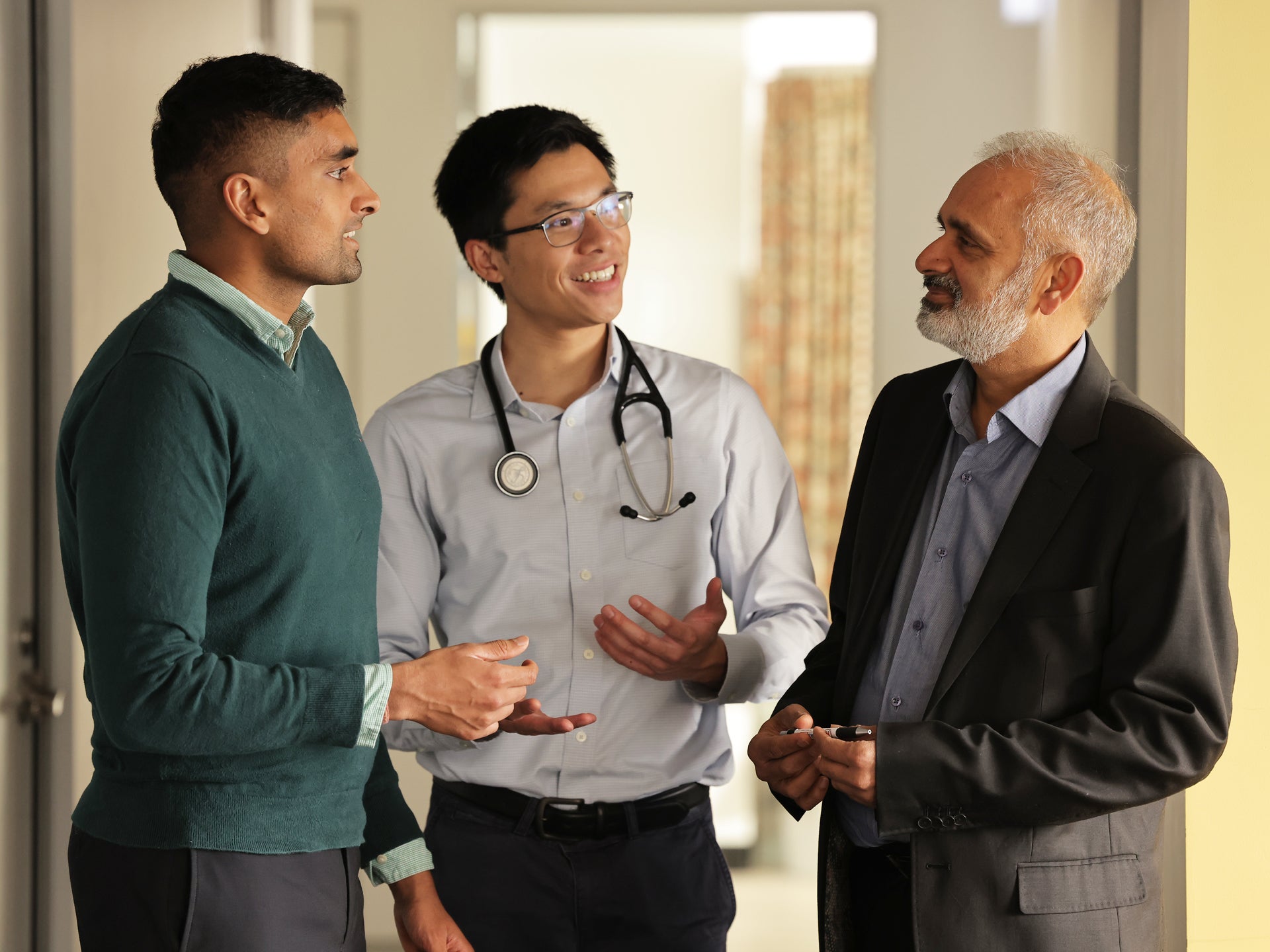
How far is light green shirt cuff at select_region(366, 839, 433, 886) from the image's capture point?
71.1 inches

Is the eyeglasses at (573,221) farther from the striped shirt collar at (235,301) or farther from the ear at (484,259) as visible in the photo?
the striped shirt collar at (235,301)

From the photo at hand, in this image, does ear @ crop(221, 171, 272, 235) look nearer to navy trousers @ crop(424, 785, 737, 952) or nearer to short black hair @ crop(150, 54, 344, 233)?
short black hair @ crop(150, 54, 344, 233)

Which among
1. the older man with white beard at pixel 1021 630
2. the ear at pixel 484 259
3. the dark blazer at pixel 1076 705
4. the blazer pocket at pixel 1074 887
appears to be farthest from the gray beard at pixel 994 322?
the ear at pixel 484 259

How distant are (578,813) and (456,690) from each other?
2.03 feet

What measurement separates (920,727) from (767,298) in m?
3.36

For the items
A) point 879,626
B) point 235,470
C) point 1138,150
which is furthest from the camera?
point 1138,150

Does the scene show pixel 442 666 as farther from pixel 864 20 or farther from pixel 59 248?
pixel 864 20

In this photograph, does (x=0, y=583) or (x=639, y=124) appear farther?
(x=639, y=124)

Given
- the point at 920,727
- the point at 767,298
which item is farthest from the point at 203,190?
the point at 767,298

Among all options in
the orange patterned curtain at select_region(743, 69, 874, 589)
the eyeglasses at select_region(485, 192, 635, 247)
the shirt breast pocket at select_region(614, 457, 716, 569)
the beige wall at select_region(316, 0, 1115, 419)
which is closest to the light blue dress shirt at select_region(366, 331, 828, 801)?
the shirt breast pocket at select_region(614, 457, 716, 569)

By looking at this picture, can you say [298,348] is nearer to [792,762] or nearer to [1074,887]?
[792,762]

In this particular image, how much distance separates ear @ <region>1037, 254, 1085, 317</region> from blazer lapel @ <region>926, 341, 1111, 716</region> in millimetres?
193

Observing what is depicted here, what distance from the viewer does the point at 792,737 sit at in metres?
1.75

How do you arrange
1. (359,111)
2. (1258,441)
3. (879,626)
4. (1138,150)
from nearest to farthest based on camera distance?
1. (879,626)
2. (1258,441)
3. (1138,150)
4. (359,111)
